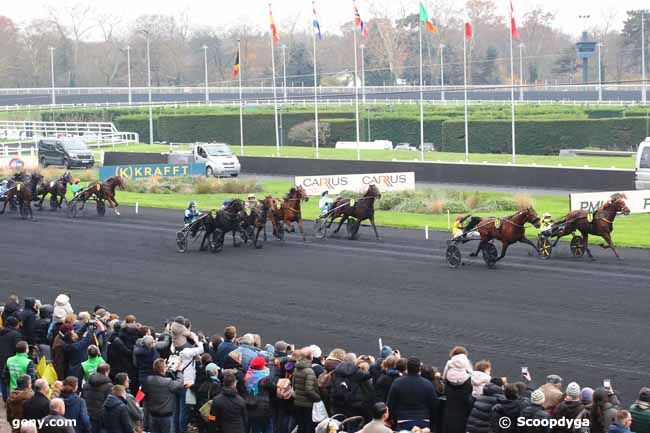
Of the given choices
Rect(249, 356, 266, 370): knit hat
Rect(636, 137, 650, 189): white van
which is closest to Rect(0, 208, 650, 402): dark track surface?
Rect(249, 356, 266, 370): knit hat

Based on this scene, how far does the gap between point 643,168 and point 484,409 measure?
2256cm

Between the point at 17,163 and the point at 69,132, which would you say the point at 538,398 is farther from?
the point at 69,132

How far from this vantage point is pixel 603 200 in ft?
84.0

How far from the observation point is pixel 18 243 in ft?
86.2

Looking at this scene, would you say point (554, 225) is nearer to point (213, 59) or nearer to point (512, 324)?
point (512, 324)

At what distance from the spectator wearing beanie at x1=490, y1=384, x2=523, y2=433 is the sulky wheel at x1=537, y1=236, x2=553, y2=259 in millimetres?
12710

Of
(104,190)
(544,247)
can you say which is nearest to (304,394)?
(544,247)

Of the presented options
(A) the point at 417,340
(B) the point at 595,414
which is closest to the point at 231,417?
(B) the point at 595,414

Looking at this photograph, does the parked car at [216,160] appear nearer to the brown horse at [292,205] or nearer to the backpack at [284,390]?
the brown horse at [292,205]

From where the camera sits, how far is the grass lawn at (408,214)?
82.4ft

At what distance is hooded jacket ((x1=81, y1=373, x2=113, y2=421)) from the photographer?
10203mm

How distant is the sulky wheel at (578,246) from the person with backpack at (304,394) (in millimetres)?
12185

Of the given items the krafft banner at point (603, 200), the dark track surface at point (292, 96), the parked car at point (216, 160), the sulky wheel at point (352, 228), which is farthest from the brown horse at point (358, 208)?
the dark track surface at point (292, 96)

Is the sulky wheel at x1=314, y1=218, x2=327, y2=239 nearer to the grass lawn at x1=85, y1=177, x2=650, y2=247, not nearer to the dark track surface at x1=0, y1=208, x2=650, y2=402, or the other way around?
the dark track surface at x1=0, y1=208, x2=650, y2=402
